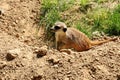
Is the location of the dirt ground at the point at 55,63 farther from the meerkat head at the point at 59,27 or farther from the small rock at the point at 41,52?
the meerkat head at the point at 59,27

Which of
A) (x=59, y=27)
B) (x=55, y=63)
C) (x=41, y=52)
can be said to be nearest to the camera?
(x=55, y=63)

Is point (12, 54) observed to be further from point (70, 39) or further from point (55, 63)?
point (70, 39)

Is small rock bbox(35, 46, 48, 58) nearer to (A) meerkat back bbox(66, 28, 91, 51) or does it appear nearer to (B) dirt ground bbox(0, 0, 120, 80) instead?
(B) dirt ground bbox(0, 0, 120, 80)

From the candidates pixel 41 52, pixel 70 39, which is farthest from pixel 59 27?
pixel 41 52

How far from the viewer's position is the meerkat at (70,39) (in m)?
7.52

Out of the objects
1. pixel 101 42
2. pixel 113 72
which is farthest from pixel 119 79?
pixel 101 42

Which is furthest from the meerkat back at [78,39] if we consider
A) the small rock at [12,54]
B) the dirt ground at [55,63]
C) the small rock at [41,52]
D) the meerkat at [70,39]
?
the small rock at [12,54]

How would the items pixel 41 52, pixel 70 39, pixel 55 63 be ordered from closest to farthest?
pixel 55 63
pixel 41 52
pixel 70 39

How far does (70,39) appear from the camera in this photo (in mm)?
7867

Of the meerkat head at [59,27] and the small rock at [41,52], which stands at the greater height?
the small rock at [41,52]

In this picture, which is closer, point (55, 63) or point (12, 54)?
point (55, 63)

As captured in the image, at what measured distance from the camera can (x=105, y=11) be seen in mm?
7918

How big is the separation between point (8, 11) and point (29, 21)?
0.42 meters

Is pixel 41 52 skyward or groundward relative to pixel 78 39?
skyward
